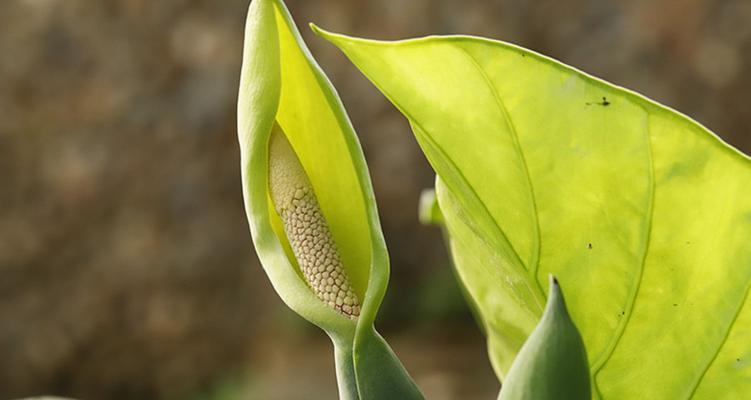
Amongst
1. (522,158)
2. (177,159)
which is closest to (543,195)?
(522,158)

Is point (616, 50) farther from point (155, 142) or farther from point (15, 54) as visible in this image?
point (15, 54)

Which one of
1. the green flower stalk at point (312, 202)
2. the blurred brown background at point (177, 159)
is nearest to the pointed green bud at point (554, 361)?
the green flower stalk at point (312, 202)

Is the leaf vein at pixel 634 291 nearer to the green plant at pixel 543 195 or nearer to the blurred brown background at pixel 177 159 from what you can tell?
the green plant at pixel 543 195

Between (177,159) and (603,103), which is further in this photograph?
(177,159)

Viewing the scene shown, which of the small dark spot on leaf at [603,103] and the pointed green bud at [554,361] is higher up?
the small dark spot on leaf at [603,103]

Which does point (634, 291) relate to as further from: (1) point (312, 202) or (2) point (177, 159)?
(2) point (177, 159)

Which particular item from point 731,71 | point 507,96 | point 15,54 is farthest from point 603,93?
point 731,71

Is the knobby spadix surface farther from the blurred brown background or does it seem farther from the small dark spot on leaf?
the blurred brown background

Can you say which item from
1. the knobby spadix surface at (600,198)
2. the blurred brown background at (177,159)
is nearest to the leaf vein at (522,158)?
the knobby spadix surface at (600,198)

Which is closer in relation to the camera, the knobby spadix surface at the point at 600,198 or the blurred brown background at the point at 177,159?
the knobby spadix surface at the point at 600,198
